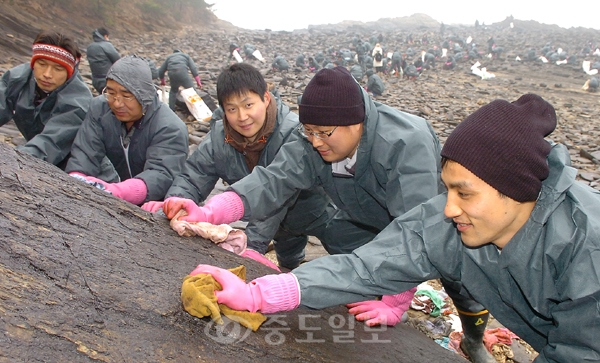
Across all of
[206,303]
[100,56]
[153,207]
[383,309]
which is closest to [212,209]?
[153,207]

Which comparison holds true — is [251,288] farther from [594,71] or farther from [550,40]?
[550,40]

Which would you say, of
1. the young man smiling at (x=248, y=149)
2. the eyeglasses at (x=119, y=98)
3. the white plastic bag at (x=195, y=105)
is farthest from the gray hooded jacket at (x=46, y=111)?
the white plastic bag at (x=195, y=105)

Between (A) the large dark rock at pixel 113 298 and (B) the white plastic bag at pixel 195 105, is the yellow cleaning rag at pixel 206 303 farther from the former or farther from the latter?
(B) the white plastic bag at pixel 195 105

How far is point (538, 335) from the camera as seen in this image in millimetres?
1740

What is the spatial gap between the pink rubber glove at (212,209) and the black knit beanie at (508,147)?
1260mm

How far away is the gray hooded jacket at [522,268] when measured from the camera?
51.9 inches

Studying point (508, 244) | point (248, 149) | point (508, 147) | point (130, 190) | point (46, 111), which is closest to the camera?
point (508, 147)

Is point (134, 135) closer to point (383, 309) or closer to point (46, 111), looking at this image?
point (46, 111)

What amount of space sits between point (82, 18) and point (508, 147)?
23077mm

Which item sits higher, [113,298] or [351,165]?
[351,165]

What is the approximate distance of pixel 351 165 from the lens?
2.40 m

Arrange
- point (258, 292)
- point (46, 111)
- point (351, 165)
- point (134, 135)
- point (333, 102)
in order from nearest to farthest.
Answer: point (258, 292) < point (333, 102) < point (351, 165) < point (134, 135) < point (46, 111)

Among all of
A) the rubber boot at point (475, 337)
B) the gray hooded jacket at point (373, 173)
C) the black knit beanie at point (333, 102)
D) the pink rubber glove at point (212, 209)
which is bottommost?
the rubber boot at point (475, 337)

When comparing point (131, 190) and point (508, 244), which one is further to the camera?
point (131, 190)
